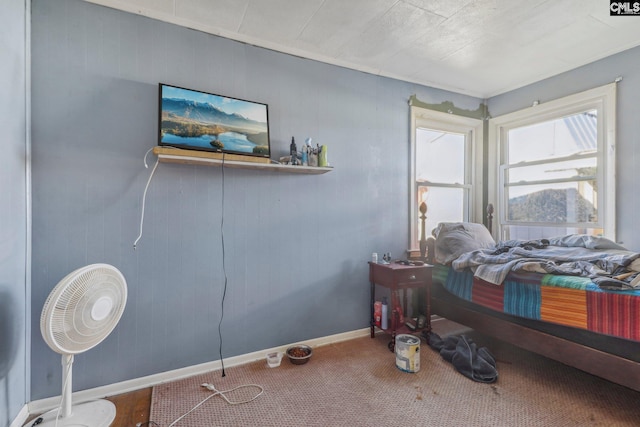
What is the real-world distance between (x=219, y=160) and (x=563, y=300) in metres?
2.30

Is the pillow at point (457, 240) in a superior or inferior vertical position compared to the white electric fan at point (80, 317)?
superior

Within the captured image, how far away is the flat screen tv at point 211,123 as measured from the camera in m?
1.98

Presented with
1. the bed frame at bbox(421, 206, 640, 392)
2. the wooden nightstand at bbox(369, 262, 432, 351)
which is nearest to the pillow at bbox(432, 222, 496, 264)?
the wooden nightstand at bbox(369, 262, 432, 351)

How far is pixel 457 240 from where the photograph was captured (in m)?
2.67

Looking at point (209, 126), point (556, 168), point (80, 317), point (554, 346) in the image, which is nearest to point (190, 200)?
point (209, 126)

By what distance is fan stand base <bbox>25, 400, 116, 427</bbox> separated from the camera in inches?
60.8

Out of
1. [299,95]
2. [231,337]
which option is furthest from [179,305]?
[299,95]

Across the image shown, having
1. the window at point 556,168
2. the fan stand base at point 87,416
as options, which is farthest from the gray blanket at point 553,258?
the fan stand base at point 87,416

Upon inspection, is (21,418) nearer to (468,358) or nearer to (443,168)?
(468,358)

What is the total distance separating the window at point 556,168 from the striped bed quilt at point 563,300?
1248 millimetres

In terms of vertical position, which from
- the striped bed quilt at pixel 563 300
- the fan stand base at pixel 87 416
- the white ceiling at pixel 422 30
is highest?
the white ceiling at pixel 422 30

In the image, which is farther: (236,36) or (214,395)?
(236,36)

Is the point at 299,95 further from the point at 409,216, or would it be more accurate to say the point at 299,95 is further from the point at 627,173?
the point at 627,173

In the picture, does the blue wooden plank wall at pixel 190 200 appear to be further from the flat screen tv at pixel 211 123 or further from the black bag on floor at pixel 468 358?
the black bag on floor at pixel 468 358
